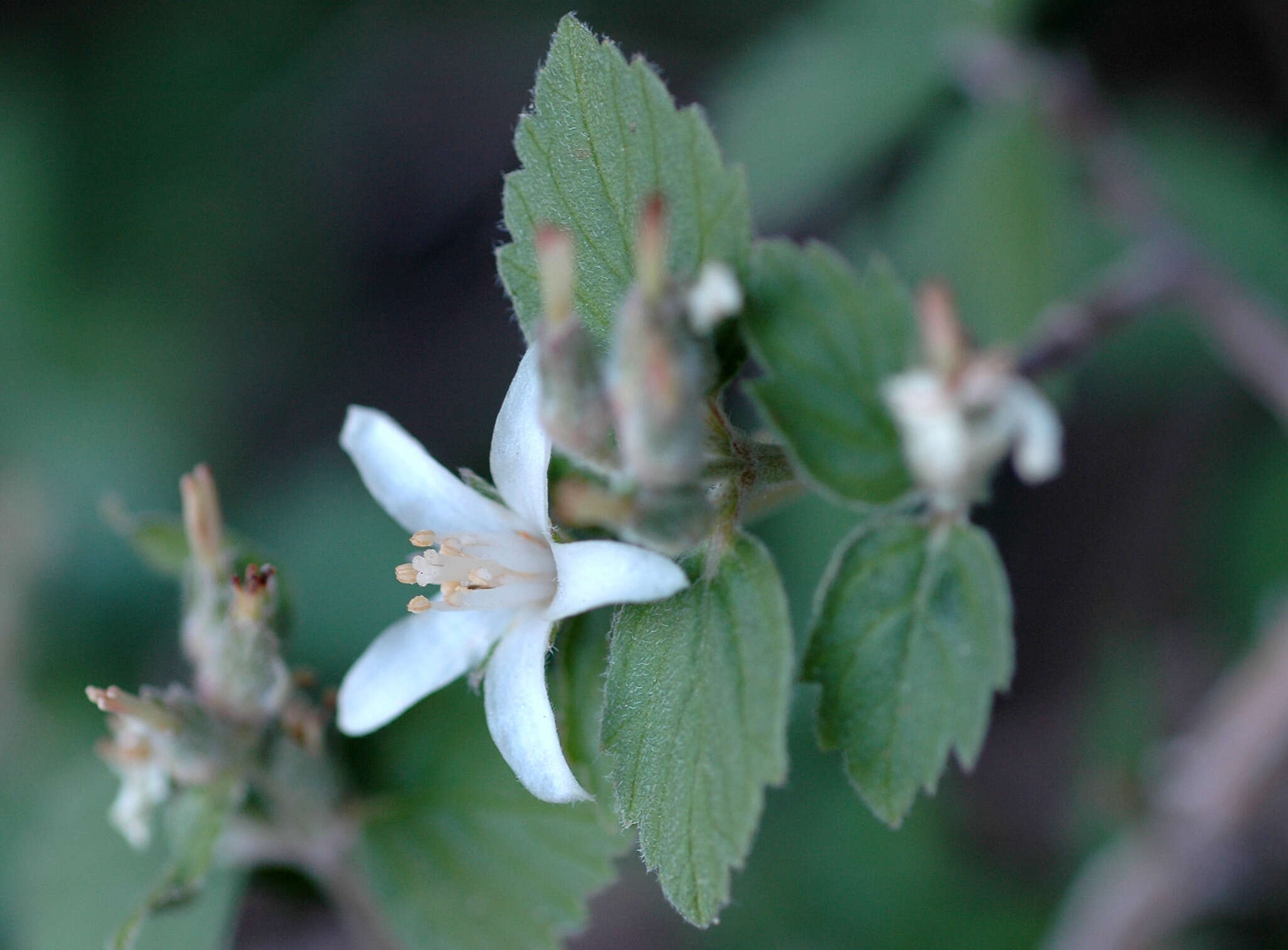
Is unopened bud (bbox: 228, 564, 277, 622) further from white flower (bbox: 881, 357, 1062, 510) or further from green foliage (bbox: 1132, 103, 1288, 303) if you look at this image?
green foliage (bbox: 1132, 103, 1288, 303)

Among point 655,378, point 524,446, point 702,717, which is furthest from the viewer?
point 524,446

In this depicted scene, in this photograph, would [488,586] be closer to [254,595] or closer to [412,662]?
[412,662]

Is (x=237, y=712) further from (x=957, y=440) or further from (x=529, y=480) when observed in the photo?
(x=957, y=440)

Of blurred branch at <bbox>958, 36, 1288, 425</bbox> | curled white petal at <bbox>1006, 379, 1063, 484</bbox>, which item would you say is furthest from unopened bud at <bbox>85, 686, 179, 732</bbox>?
blurred branch at <bbox>958, 36, 1288, 425</bbox>

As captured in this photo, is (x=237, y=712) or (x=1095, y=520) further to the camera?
(x=1095, y=520)

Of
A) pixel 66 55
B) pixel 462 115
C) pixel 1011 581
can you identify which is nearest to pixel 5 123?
pixel 66 55

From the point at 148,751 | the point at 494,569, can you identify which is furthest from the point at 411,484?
the point at 148,751
